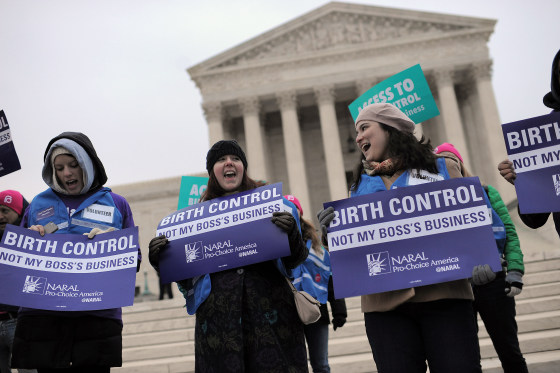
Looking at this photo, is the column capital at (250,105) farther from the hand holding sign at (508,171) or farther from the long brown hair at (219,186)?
the hand holding sign at (508,171)

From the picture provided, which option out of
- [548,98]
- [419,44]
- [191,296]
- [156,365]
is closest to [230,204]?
[191,296]

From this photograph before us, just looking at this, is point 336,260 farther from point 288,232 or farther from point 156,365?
point 156,365

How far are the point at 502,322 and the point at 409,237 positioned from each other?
2.17 m

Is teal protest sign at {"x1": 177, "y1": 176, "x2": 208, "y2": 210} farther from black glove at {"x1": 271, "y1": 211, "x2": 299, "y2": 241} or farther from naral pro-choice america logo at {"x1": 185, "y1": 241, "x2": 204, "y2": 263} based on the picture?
black glove at {"x1": 271, "y1": 211, "x2": 299, "y2": 241}

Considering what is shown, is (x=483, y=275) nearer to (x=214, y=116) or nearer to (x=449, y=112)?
(x=449, y=112)

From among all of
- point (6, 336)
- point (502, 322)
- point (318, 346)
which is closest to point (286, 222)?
point (318, 346)

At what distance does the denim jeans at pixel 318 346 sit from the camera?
519cm

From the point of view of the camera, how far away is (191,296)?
11.3ft

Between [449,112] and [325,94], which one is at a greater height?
[325,94]

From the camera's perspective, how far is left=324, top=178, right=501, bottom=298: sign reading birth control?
9.49 ft

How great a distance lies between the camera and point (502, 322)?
455 cm

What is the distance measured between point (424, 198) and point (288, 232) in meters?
0.88

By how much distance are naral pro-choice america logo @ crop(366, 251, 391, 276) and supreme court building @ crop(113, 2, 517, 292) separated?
2458cm

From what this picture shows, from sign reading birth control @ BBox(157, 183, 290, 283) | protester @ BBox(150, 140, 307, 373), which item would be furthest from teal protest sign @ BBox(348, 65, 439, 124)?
protester @ BBox(150, 140, 307, 373)
